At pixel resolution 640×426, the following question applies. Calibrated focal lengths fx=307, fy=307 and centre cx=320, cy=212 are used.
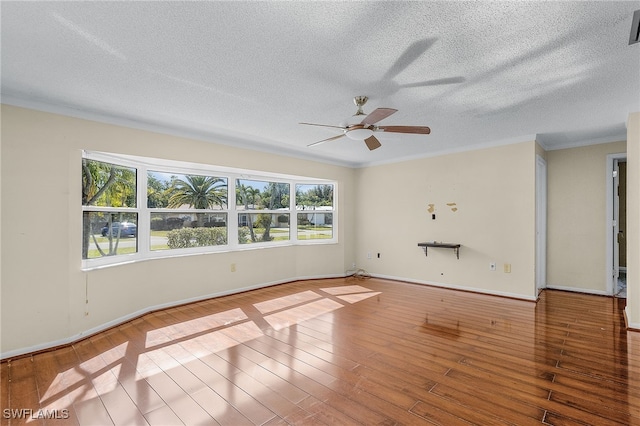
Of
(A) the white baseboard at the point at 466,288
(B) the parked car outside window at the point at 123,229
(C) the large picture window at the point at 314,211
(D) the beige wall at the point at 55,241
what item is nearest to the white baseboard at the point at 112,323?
(D) the beige wall at the point at 55,241

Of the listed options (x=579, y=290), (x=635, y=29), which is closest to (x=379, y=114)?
(x=635, y=29)

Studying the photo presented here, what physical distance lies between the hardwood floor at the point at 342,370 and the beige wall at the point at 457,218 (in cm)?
92

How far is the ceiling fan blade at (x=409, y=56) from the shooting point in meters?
2.01

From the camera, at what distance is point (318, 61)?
2246 mm

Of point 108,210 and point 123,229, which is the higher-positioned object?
point 108,210

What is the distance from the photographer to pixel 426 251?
18.0ft

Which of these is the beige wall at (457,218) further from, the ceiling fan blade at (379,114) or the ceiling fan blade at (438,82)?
the ceiling fan blade at (379,114)

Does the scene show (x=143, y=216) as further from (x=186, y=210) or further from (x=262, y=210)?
(x=262, y=210)

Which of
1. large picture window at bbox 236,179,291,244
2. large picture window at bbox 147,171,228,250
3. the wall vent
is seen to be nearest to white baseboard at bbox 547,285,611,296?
the wall vent

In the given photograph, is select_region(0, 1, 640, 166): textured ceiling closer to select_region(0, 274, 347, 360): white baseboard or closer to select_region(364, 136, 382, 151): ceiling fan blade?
select_region(364, 136, 382, 151): ceiling fan blade

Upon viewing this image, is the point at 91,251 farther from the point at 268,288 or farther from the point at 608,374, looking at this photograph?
the point at 608,374

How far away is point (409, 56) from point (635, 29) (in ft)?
4.28

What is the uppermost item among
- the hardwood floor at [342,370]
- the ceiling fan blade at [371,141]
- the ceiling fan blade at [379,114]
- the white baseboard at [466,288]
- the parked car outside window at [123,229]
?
the ceiling fan blade at [379,114]

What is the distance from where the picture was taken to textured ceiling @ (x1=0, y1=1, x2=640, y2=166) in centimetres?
173
